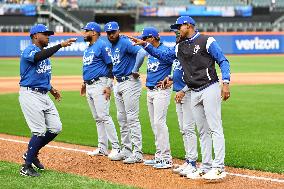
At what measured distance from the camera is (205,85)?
9.41m

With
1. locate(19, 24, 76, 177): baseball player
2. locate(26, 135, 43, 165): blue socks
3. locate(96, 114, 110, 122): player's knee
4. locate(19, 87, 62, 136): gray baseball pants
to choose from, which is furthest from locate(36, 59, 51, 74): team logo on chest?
locate(96, 114, 110, 122): player's knee

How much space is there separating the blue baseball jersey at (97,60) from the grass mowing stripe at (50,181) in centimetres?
214

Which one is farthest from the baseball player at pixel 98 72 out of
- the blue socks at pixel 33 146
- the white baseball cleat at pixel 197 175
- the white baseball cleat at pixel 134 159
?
the white baseball cleat at pixel 197 175

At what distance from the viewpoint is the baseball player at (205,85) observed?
9.30 meters

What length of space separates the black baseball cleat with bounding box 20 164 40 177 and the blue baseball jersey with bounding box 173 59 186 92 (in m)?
2.46

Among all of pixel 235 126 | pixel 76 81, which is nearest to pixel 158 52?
pixel 235 126

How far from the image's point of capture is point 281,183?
9289 mm

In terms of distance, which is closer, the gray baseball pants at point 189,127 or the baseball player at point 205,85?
the baseball player at point 205,85

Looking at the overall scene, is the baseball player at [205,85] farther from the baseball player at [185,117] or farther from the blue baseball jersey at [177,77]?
the blue baseball jersey at [177,77]

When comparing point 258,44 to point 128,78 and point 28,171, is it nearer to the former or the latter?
point 128,78

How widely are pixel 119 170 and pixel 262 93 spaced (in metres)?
13.3

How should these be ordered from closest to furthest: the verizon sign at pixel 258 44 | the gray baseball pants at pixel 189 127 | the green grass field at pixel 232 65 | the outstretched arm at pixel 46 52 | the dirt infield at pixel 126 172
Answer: the dirt infield at pixel 126 172 → the outstretched arm at pixel 46 52 → the gray baseball pants at pixel 189 127 → the green grass field at pixel 232 65 → the verizon sign at pixel 258 44

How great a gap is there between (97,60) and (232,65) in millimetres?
25930

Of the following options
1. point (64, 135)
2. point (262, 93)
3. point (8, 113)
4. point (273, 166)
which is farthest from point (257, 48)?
point (273, 166)
